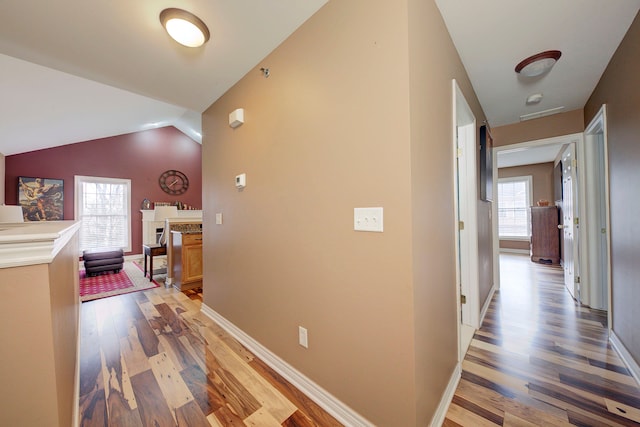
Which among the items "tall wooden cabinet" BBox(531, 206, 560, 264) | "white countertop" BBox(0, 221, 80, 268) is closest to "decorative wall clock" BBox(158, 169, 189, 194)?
"white countertop" BBox(0, 221, 80, 268)

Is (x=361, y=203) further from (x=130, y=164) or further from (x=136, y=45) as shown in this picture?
(x=130, y=164)

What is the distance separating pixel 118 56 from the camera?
1896 mm

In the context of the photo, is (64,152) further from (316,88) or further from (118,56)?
(316,88)

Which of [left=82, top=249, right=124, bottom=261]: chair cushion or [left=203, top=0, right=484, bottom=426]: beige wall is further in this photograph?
[left=82, top=249, right=124, bottom=261]: chair cushion

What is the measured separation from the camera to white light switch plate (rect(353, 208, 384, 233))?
3.89 feet

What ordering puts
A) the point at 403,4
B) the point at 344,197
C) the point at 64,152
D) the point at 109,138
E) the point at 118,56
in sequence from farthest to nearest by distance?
the point at 109,138 → the point at 64,152 → the point at 118,56 → the point at 344,197 → the point at 403,4

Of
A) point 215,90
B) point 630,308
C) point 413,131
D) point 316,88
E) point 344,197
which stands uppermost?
point 215,90

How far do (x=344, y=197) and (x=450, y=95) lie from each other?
1107 millimetres

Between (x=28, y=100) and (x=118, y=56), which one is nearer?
(x=118, y=56)

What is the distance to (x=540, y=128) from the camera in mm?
3207

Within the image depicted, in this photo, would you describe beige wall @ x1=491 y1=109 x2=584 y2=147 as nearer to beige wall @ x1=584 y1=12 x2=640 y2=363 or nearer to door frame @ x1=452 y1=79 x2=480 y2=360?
beige wall @ x1=584 y1=12 x2=640 y2=363

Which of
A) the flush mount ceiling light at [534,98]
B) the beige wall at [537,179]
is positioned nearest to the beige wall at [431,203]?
the flush mount ceiling light at [534,98]

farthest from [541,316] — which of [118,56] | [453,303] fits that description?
[118,56]

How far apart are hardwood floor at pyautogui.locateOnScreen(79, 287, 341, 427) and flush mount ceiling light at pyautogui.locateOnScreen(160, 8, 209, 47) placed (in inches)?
90.9
